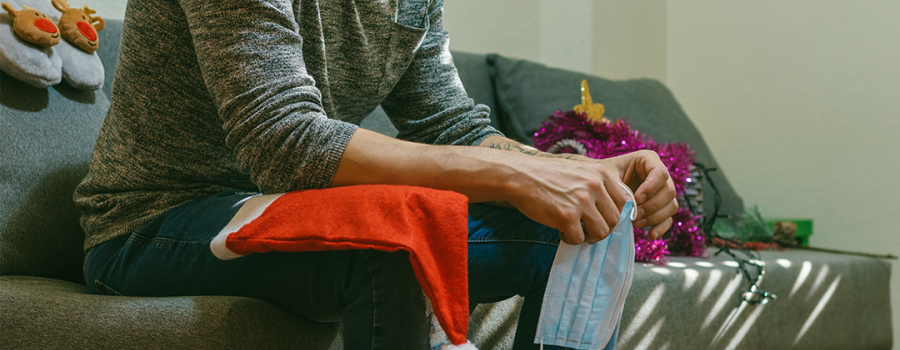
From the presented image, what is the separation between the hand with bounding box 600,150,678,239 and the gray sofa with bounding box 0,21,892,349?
0.27m

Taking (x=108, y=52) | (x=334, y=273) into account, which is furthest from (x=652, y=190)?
(x=108, y=52)

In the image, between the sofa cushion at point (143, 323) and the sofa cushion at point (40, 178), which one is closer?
the sofa cushion at point (143, 323)

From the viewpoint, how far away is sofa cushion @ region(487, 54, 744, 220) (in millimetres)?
1584

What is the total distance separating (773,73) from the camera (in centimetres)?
203

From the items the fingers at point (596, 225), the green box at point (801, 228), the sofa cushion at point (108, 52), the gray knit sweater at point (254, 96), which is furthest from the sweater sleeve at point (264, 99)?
the green box at point (801, 228)

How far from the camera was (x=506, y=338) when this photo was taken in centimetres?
86

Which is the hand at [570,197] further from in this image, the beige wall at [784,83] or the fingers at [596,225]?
the beige wall at [784,83]

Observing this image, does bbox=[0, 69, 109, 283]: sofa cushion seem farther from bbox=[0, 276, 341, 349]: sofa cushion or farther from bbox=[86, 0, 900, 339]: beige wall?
bbox=[86, 0, 900, 339]: beige wall

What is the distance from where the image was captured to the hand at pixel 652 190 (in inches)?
26.0

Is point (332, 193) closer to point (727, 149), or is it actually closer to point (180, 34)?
point (180, 34)

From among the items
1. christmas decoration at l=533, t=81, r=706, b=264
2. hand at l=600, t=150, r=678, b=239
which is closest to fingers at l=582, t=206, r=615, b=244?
hand at l=600, t=150, r=678, b=239

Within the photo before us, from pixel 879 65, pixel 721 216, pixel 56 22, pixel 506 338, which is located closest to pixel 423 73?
pixel 506 338

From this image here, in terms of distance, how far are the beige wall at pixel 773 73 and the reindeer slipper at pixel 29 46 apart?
3.67 feet

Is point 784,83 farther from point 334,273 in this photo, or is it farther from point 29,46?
point 29,46
